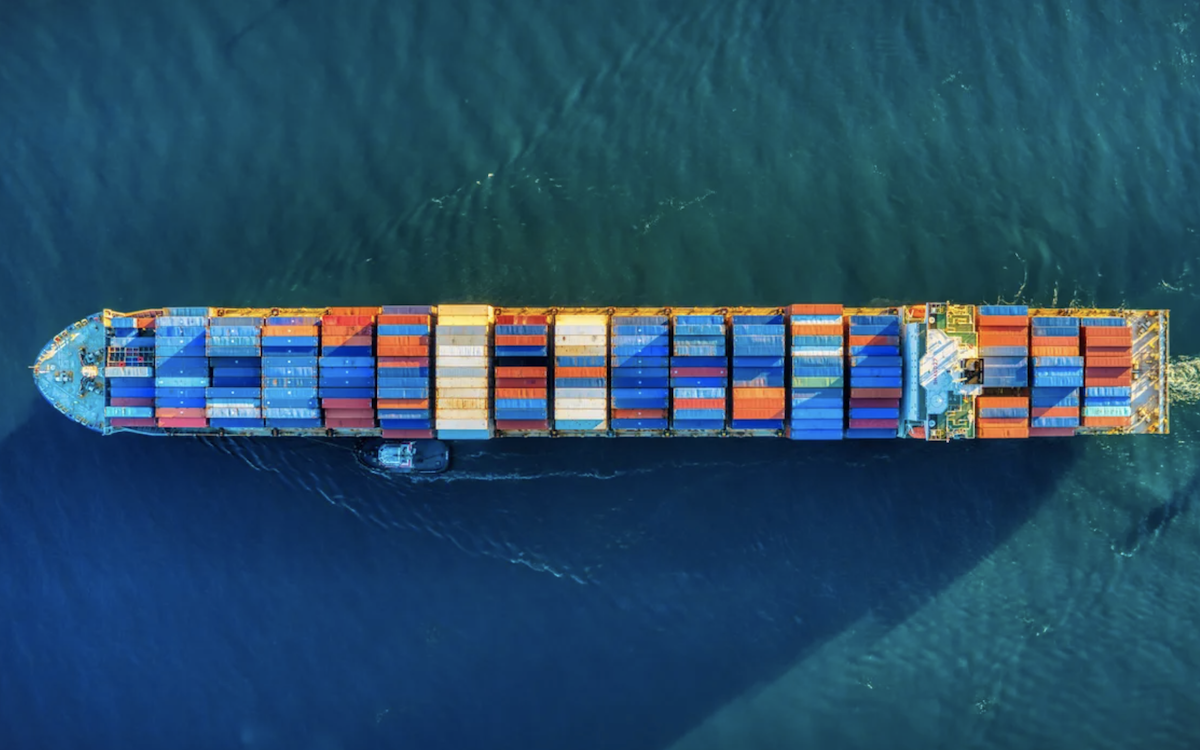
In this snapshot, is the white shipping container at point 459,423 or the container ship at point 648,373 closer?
the container ship at point 648,373

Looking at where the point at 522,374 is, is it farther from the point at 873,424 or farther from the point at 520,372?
the point at 873,424

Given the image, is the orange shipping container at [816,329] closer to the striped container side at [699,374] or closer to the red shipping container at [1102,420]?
the striped container side at [699,374]

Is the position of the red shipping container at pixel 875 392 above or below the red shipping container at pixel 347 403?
above

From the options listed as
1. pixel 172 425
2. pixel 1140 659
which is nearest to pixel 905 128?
pixel 1140 659

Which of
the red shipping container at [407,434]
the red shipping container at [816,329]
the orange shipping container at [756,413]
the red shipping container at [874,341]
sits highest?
the red shipping container at [816,329]

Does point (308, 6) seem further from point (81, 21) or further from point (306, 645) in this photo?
point (306, 645)

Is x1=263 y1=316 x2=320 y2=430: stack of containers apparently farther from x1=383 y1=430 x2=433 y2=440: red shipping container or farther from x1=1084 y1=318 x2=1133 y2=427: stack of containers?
x1=1084 y1=318 x2=1133 y2=427: stack of containers

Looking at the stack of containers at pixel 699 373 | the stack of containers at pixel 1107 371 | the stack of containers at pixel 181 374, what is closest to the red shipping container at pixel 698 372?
the stack of containers at pixel 699 373
